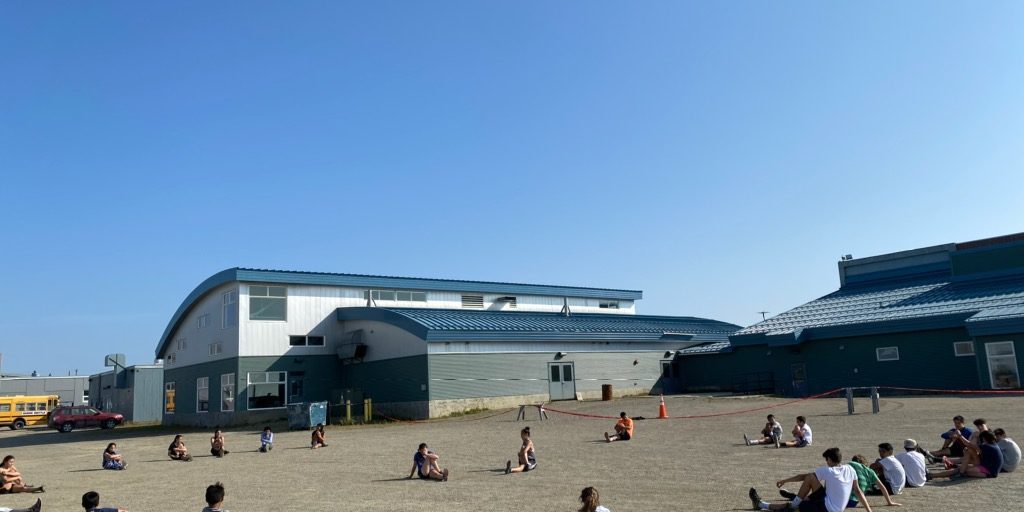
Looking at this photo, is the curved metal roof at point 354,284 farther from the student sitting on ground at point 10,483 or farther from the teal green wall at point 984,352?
the teal green wall at point 984,352

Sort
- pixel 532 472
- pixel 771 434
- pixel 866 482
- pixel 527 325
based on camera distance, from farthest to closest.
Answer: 1. pixel 527 325
2. pixel 771 434
3. pixel 532 472
4. pixel 866 482

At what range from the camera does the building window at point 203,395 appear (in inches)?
1670

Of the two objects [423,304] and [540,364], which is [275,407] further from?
[540,364]

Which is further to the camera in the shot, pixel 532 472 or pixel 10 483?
pixel 10 483

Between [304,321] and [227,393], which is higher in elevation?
[304,321]

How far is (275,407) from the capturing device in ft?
131

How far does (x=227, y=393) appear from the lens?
132 ft

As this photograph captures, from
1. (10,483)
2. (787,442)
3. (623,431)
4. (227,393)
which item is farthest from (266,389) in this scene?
(787,442)

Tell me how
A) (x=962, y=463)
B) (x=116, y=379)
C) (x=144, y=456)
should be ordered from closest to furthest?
(x=962, y=463)
(x=144, y=456)
(x=116, y=379)

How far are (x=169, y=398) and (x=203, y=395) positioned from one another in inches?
299

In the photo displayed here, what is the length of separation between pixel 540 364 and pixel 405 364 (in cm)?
762

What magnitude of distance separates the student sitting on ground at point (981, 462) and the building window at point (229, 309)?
112 feet

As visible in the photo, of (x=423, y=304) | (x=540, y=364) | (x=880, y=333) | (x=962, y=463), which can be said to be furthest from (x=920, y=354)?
(x=423, y=304)

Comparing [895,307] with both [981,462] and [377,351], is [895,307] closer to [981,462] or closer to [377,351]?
[377,351]
